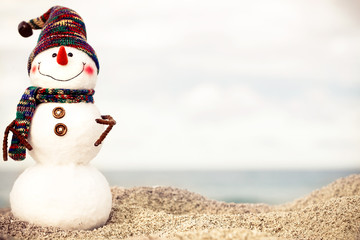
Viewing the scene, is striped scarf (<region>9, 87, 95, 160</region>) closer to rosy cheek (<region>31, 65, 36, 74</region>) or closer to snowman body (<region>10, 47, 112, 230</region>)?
snowman body (<region>10, 47, 112, 230</region>)

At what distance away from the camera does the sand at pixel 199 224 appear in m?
4.42

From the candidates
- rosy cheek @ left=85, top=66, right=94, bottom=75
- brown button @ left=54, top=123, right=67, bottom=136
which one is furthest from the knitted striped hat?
brown button @ left=54, top=123, right=67, bottom=136

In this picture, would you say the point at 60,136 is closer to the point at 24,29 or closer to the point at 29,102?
the point at 29,102

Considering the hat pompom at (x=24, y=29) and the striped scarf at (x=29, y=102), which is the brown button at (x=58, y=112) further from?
the hat pompom at (x=24, y=29)

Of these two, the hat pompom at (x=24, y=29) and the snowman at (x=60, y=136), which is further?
the hat pompom at (x=24, y=29)

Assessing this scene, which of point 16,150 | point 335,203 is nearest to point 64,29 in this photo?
point 16,150

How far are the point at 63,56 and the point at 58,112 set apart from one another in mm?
640

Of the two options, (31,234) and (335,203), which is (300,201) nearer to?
(335,203)

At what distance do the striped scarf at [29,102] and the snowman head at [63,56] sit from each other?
81 mm

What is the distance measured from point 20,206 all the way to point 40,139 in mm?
825

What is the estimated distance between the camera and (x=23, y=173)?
210 inches

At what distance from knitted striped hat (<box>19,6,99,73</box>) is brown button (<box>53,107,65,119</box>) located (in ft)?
2.47

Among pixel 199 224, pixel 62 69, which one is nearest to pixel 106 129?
pixel 62 69

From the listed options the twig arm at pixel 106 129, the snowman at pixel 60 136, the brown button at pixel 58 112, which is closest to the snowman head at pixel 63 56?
the snowman at pixel 60 136
